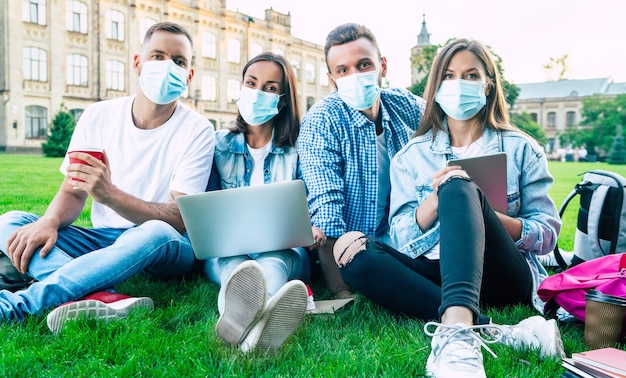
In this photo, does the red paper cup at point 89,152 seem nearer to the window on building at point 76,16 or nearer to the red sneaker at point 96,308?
the red sneaker at point 96,308

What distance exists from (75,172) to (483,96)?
6.08ft

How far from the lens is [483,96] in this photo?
254 cm

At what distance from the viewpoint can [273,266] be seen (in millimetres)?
2422

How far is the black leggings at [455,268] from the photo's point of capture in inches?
68.9

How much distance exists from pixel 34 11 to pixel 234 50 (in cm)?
1127

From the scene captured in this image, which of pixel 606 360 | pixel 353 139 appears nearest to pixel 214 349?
pixel 606 360

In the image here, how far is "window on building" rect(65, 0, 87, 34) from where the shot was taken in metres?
23.9

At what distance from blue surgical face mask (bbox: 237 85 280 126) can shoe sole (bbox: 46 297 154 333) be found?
1.27 meters

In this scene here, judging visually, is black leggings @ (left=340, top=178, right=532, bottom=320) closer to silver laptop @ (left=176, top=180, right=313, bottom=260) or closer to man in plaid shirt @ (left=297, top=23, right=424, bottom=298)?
silver laptop @ (left=176, top=180, right=313, bottom=260)

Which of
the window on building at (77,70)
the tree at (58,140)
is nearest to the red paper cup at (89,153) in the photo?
the tree at (58,140)

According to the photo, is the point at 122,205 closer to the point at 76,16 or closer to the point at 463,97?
the point at 463,97

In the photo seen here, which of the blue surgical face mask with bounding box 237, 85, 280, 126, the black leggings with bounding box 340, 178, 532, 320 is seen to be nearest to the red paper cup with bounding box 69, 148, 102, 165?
the blue surgical face mask with bounding box 237, 85, 280, 126

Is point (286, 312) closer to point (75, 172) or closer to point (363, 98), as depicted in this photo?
point (75, 172)

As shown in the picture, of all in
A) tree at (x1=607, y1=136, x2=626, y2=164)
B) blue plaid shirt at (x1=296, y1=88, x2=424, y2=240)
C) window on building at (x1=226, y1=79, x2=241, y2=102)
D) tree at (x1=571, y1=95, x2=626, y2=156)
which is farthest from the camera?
tree at (x1=571, y1=95, x2=626, y2=156)
